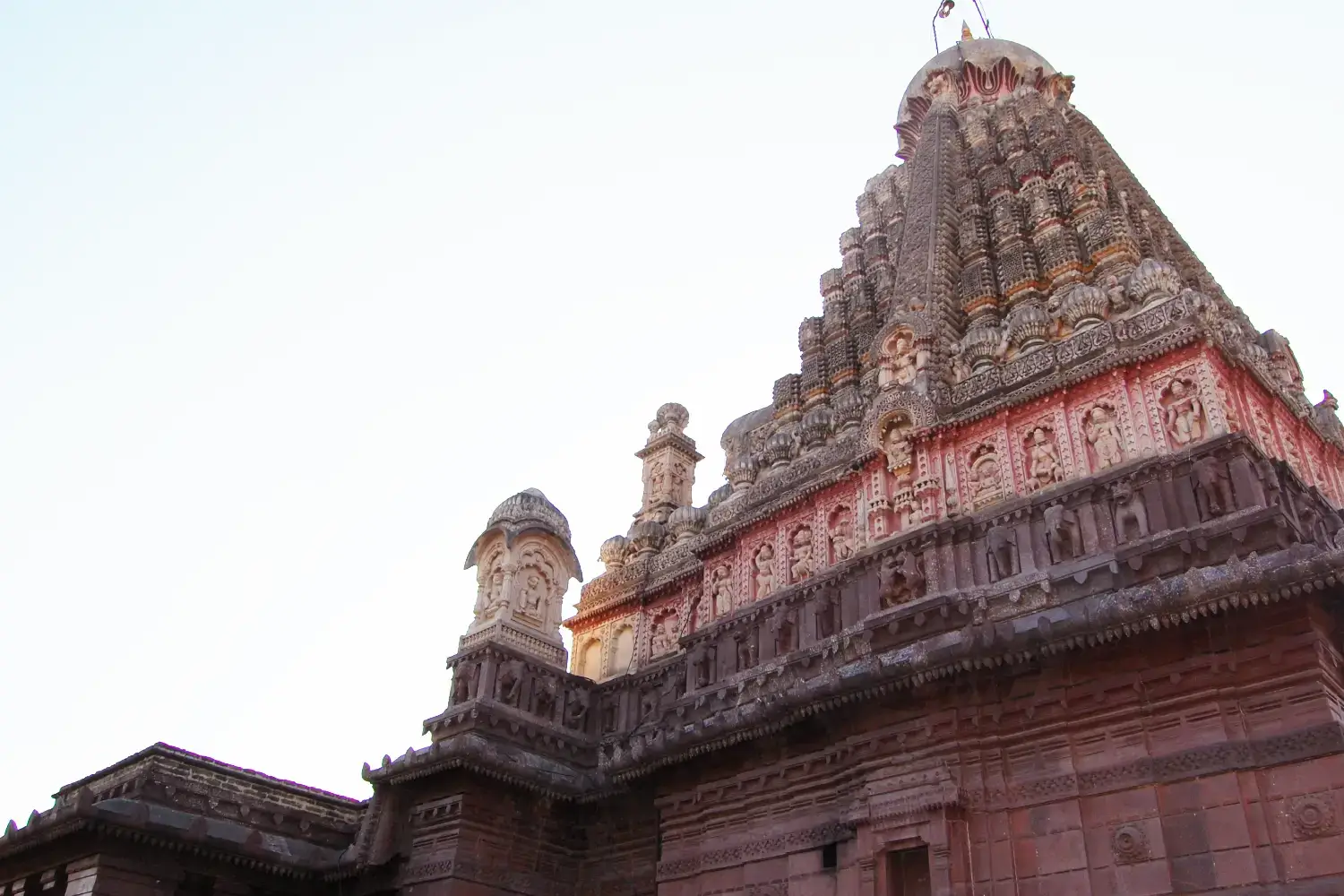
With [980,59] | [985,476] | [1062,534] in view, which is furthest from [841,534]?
[980,59]

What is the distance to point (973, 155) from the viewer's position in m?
21.5

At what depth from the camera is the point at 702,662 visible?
611 inches

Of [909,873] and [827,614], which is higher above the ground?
[827,614]

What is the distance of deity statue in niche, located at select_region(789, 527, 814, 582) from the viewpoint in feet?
50.5

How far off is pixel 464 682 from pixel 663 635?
3495 mm

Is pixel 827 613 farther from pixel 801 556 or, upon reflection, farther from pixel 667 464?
pixel 667 464

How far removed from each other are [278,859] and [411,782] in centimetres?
221

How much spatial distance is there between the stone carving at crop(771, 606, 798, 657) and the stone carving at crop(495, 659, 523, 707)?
12.9 feet

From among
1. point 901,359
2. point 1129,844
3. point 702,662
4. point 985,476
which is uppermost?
point 901,359

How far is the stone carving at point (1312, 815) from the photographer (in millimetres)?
8883

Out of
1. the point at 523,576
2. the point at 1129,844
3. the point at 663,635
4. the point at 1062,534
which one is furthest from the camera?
the point at 663,635

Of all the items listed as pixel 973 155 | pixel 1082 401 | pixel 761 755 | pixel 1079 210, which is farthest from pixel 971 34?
pixel 761 755

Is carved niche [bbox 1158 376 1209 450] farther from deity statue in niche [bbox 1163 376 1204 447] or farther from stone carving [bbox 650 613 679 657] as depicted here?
stone carving [bbox 650 613 679 657]

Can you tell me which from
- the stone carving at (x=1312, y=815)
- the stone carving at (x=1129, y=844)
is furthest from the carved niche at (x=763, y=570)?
the stone carving at (x=1312, y=815)
